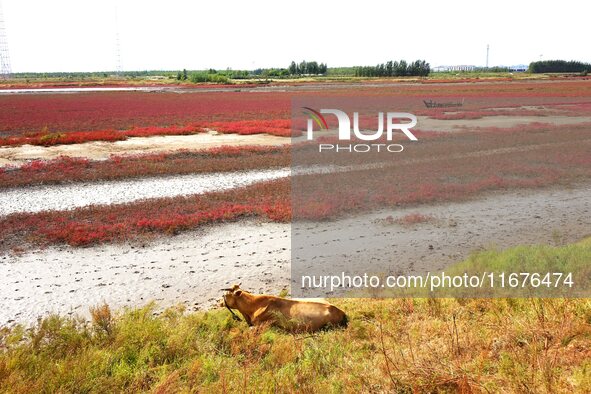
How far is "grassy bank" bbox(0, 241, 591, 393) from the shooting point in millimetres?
4832

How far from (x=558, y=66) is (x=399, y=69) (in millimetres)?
32284

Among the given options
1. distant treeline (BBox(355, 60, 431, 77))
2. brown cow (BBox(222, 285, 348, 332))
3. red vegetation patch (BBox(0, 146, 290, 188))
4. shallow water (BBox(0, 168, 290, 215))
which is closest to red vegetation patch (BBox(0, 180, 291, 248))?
shallow water (BBox(0, 168, 290, 215))

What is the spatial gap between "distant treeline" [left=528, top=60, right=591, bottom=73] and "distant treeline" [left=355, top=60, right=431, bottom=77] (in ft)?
73.9

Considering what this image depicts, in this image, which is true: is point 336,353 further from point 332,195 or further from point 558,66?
point 558,66

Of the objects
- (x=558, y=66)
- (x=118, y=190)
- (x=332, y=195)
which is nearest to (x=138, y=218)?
(x=118, y=190)

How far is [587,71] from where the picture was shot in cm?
8212

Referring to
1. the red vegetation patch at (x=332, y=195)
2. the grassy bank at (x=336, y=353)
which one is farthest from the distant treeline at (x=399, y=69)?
the grassy bank at (x=336, y=353)

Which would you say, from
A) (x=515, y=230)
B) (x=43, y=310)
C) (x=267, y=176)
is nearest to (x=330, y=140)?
(x=267, y=176)

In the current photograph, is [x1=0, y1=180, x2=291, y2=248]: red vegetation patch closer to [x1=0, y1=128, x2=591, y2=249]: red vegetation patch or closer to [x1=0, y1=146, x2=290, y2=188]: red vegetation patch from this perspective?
[x1=0, y1=128, x2=591, y2=249]: red vegetation patch

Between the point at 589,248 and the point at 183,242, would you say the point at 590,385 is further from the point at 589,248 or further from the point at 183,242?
the point at 183,242

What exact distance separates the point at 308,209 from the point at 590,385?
1020 cm

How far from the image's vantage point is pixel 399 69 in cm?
11225

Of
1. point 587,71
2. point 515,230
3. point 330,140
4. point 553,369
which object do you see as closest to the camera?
point 553,369

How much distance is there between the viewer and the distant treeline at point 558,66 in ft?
293
